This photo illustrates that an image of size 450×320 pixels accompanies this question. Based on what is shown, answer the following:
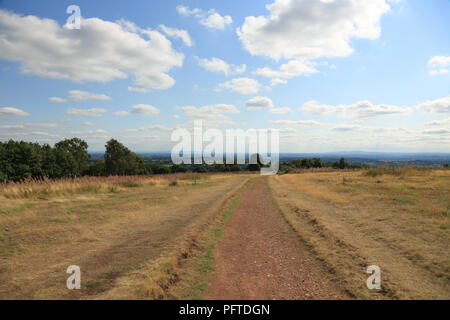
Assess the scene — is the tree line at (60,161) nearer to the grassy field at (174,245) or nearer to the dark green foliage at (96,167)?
the dark green foliage at (96,167)

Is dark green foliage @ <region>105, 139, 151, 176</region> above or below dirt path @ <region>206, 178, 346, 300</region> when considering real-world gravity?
above

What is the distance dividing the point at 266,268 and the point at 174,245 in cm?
272

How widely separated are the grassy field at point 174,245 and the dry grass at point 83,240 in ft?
0.09

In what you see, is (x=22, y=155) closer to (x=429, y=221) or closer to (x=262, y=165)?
(x=429, y=221)

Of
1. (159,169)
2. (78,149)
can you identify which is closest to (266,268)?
(78,149)

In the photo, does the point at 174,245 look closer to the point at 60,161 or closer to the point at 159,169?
the point at 60,161

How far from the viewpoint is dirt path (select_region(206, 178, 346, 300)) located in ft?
14.3

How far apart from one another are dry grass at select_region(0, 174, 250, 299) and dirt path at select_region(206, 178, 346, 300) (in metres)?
1.22

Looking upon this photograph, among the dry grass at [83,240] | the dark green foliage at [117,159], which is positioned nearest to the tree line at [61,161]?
the dark green foliage at [117,159]

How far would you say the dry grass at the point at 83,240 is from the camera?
15.1 feet

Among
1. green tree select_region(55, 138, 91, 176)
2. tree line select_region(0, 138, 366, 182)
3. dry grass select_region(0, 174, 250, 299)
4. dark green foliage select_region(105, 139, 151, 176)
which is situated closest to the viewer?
dry grass select_region(0, 174, 250, 299)

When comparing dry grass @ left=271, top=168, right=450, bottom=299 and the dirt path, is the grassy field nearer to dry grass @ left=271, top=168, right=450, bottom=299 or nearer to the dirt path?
dry grass @ left=271, top=168, right=450, bottom=299

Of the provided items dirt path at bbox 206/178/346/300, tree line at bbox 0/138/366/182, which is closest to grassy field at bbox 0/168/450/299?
dirt path at bbox 206/178/346/300
